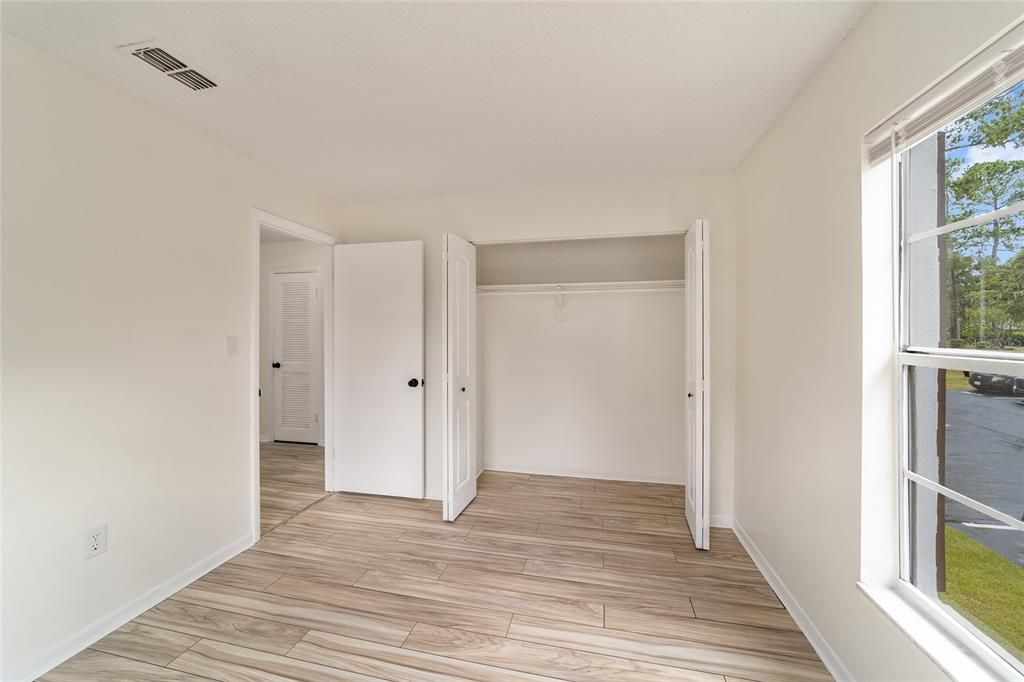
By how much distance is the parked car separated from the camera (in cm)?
104

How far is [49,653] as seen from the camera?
5.43ft

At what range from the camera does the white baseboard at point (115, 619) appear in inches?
64.0

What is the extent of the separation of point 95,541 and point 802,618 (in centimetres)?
314

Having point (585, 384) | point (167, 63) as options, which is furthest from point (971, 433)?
point (167, 63)

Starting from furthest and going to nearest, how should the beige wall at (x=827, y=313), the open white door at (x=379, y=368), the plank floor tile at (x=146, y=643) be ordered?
the open white door at (x=379, y=368), the plank floor tile at (x=146, y=643), the beige wall at (x=827, y=313)

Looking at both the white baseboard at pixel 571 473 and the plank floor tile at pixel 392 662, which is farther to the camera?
the white baseboard at pixel 571 473

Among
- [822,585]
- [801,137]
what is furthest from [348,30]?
[822,585]

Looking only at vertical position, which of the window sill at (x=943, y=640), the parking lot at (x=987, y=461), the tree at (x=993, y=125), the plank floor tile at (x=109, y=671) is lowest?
the plank floor tile at (x=109, y=671)

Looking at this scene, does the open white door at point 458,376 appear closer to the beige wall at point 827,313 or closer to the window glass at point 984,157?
the beige wall at point 827,313

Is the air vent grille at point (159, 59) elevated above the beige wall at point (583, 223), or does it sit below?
above

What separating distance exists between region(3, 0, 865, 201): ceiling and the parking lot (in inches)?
53.7

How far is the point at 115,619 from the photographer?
1.89m

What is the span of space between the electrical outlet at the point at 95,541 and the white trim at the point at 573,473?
2702 millimetres

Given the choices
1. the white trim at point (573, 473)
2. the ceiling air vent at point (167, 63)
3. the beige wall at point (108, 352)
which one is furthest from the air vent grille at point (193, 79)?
the white trim at point (573, 473)
